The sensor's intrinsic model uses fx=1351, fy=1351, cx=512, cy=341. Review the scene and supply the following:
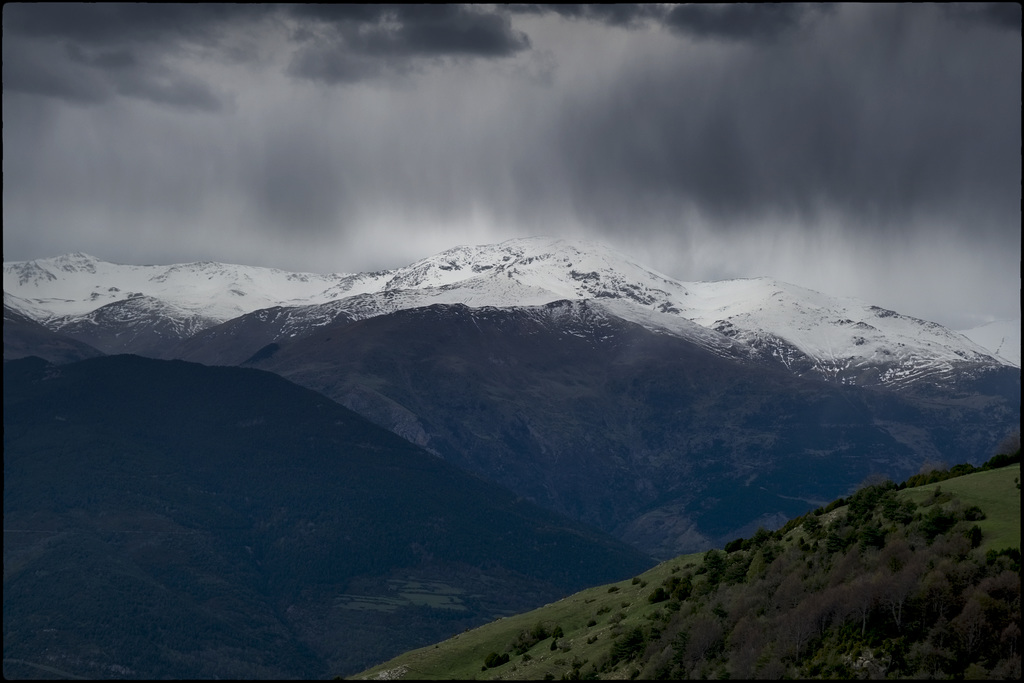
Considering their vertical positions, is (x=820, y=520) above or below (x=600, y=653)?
above

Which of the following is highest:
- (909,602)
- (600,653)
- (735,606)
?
(909,602)

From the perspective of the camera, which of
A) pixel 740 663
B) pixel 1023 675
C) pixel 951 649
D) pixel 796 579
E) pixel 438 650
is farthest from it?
pixel 438 650

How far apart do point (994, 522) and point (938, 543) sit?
5291 mm

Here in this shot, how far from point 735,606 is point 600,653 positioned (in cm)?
1352

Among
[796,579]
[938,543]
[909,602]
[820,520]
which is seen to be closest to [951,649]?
[909,602]

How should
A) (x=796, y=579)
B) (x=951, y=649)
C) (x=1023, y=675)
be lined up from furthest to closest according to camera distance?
1. (x=796, y=579)
2. (x=951, y=649)
3. (x=1023, y=675)

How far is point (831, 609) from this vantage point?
8569 centimetres

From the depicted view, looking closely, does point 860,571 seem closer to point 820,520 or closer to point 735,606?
point 735,606

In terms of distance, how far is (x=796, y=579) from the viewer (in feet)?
309

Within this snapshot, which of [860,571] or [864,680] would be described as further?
[860,571]

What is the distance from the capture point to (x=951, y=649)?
255 feet

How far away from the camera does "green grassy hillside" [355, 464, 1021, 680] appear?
79.3 m

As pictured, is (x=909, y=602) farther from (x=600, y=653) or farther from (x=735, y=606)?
(x=600, y=653)

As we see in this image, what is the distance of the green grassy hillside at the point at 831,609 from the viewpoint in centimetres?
7931
